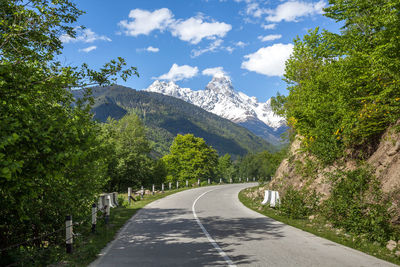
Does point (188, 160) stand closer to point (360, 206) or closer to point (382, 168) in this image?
point (382, 168)

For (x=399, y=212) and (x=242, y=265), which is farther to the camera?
(x=399, y=212)

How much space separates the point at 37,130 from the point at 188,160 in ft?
194

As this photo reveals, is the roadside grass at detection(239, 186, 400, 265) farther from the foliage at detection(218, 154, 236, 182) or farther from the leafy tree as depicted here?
the foliage at detection(218, 154, 236, 182)

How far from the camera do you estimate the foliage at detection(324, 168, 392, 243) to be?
8.54m

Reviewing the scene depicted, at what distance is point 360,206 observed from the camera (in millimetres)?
9500

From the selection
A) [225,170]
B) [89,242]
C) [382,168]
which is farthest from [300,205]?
[225,170]

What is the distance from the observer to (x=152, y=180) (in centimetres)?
5334

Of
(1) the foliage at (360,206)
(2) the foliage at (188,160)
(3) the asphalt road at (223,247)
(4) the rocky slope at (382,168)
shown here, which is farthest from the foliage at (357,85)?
(2) the foliage at (188,160)

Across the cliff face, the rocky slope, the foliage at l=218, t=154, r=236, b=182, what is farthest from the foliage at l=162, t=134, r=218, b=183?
the rocky slope

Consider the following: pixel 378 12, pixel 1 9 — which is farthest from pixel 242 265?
pixel 378 12

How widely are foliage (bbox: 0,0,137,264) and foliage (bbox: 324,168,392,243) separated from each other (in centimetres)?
827

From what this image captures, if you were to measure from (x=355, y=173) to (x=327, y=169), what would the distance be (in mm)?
3710

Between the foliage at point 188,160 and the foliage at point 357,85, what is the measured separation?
156ft

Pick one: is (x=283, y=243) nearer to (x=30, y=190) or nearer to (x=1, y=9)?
(x=30, y=190)
